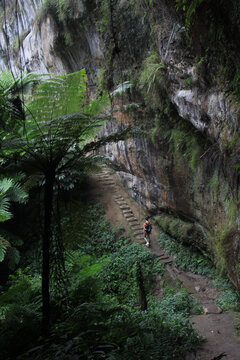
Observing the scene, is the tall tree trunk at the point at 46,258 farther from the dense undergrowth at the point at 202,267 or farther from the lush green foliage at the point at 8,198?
the dense undergrowth at the point at 202,267

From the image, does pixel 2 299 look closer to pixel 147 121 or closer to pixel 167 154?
pixel 167 154

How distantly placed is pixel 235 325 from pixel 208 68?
15.0 feet

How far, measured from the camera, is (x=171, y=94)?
5766mm

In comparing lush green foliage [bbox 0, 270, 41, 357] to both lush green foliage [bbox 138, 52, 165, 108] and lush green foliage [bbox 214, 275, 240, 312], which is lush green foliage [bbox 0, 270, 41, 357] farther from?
lush green foliage [bbox 138, 52, 165, 108]

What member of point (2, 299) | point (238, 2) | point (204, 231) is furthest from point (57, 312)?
point (204, 231)

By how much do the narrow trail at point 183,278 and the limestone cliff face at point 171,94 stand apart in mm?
696

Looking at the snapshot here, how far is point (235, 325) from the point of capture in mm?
4551

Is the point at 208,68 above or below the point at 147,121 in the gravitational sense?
below

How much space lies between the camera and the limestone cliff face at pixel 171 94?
12.1 feet

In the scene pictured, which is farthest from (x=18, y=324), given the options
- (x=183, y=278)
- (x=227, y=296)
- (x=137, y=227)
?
(x=137, y=227)

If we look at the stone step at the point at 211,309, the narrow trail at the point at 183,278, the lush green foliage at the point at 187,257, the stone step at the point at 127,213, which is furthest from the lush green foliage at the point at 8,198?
the lush green foliage at the point at 187,257

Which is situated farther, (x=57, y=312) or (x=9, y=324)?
(x=57, y=312)

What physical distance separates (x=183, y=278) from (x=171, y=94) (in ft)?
17.1

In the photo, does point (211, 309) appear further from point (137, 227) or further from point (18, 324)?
point (18, 324)
